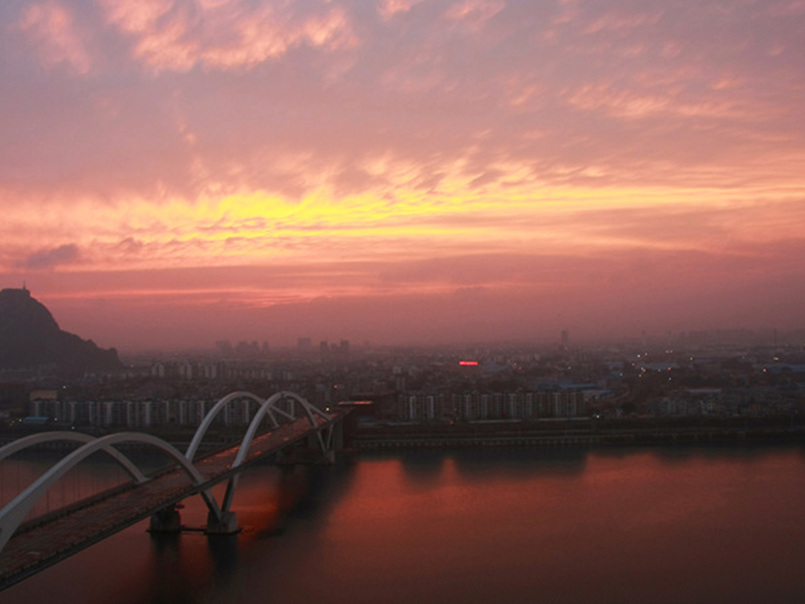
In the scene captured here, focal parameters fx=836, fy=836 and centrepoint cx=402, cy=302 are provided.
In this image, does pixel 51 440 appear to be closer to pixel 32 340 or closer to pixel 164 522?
pixel 164 522

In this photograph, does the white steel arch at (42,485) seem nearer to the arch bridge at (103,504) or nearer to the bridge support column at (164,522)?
the arch bridge at (103,504)

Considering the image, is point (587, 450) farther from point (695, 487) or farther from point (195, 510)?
point (195, 510)

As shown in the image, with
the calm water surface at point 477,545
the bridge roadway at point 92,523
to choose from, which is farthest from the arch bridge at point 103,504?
the calm water surface at point 477,545

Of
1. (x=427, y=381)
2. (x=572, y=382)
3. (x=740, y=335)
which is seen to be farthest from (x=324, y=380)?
(x=740, y=335)

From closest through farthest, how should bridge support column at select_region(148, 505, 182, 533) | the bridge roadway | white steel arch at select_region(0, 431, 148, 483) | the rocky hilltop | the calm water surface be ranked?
the bridge roadway → white steel arch at select_region(0, 431, 148, 483) → the calm water surface → bridge support column at select_region(148, 505, 182, 533) → the rocky hilltop

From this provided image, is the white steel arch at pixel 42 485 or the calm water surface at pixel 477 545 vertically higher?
the white steel arch at pixel 42 485

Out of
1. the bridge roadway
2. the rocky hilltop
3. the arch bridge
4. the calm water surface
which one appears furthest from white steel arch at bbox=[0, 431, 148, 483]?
the rocky hilltop

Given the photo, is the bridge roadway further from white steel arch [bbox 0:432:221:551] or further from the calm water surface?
the calm water surface
